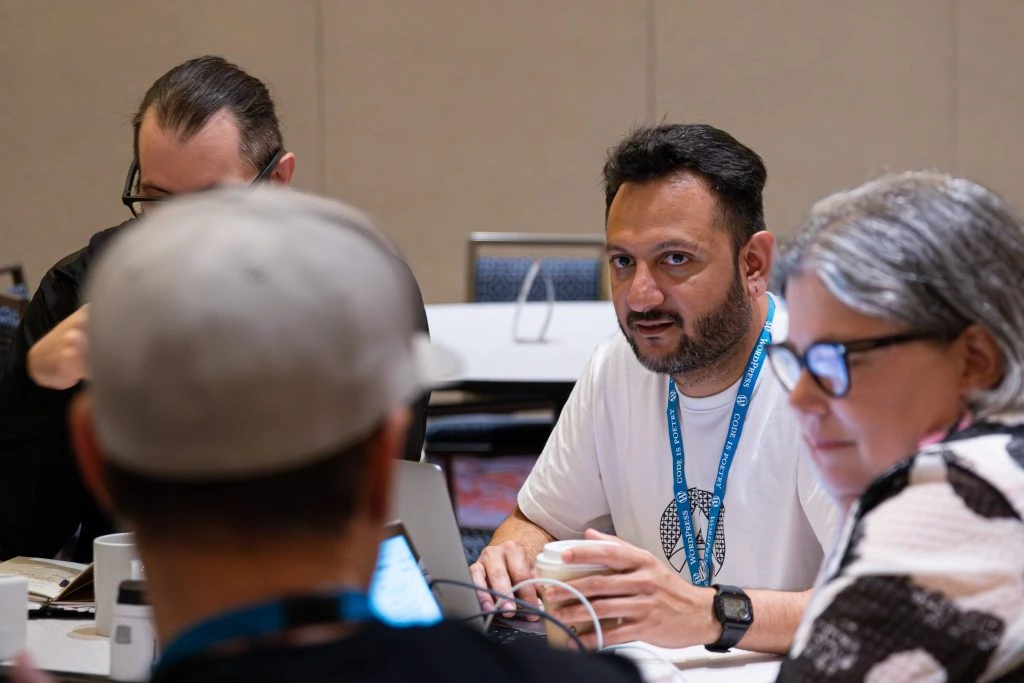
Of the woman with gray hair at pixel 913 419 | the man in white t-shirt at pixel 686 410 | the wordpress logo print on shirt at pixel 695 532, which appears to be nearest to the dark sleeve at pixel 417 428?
the man in white t-shirt at pixel 686 410

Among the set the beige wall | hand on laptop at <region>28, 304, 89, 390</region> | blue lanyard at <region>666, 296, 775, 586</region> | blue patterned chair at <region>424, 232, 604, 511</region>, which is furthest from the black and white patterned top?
the beige wall

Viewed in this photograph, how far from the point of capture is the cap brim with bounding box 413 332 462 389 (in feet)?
2.56

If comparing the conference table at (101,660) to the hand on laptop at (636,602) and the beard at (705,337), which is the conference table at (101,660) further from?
the beard at (705,337)

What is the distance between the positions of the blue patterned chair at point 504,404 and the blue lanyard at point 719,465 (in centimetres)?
186

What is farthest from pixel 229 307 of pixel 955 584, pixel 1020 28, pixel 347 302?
pixel 1020 28

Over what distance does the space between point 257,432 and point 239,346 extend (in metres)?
0.05

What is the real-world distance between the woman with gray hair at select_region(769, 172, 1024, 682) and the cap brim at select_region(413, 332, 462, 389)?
0.51 m

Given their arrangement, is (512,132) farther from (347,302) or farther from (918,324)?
(347,302)

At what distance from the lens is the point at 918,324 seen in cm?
123

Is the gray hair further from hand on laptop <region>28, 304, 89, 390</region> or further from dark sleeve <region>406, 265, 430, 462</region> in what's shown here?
hand on laptop <region>28, 304, 89, 390</region>

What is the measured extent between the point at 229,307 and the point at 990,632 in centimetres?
78

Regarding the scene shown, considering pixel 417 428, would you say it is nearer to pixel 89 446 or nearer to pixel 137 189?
pixel 137 189

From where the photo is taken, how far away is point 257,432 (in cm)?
69

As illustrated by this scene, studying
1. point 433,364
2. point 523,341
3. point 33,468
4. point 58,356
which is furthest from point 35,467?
point 523,341
